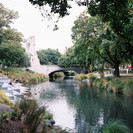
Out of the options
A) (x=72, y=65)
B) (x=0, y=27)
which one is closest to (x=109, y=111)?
(x=0, y=27)

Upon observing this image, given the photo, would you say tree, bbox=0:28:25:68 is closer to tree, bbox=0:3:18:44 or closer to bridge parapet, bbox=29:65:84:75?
tree, bbox=0:3:18:44

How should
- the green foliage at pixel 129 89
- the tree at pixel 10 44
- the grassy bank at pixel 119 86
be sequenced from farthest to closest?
the tree at pixel 10 44 → the grassy bank at pixel 119 86 → the green foliage at pixel 129 89

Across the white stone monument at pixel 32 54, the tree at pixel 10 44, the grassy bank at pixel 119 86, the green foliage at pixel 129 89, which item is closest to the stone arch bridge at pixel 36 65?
the white stone monument at pixel 32 54

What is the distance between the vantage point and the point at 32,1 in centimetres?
549

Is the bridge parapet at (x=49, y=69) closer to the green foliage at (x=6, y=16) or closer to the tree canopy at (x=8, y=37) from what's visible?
the tree canopy at (x=8, y=37)

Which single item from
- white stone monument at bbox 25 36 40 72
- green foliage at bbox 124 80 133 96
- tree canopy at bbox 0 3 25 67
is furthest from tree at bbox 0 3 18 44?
green foliage at bbox 124 80 133 96

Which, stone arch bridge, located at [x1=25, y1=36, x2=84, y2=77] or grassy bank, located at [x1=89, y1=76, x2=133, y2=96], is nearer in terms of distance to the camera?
grassy bank, located at [x1=89, y1=76, x2=133, y2=96]

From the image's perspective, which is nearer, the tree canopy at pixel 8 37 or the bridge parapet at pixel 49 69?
the tree canopy at pixel 8 37

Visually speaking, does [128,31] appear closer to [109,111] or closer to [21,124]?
[109,111]

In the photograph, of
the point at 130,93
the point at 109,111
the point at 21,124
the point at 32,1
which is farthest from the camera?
the point at 130,93

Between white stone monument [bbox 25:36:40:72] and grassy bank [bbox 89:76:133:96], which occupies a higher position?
white stone monument [bbox 25:36:40:72]

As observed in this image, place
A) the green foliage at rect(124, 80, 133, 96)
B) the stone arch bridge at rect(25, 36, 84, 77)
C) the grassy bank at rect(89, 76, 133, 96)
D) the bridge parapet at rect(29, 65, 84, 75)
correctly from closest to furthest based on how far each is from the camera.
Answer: the green foliage at rect(124, 80, 133, 96)
the grassy bank at rect(89, 76, 133, 96)
the stone arch bridge at rect(25, 36, 84, 77)
the bridge parapet at rect(29, 65, 84, 75)

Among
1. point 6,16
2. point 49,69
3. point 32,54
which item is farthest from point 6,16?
point 49,69

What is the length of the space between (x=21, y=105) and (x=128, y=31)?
7.21 meters
